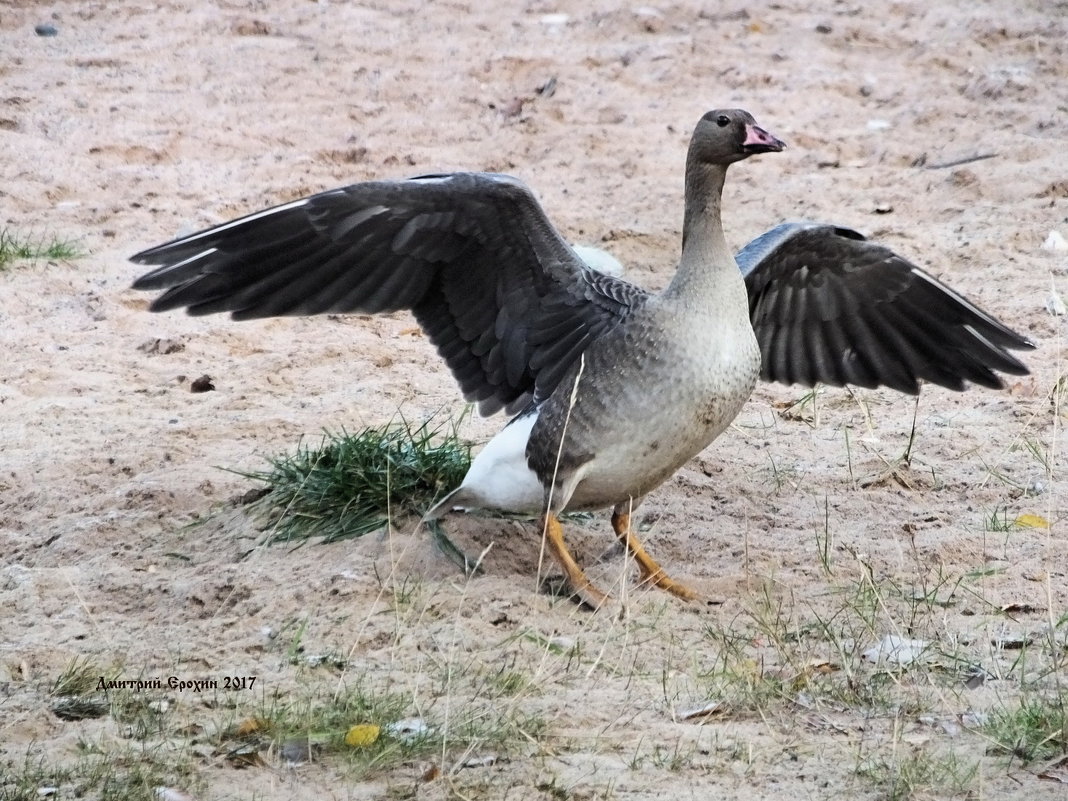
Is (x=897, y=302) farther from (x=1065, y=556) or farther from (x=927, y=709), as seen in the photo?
(x=927, y=709)

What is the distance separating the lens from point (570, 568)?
512 cm

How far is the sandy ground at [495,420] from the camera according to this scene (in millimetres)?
4477

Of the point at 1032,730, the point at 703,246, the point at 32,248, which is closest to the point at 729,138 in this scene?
the point at 703,246

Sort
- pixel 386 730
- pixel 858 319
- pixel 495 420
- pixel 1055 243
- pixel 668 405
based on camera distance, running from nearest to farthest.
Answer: pixel 386 730, pixel 668 405, pixel 858 319, pixel 495 420, pixel 1055 243

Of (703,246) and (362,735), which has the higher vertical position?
(703,246)

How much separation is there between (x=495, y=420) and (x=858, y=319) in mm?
1686

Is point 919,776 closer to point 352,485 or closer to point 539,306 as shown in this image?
point 539,306

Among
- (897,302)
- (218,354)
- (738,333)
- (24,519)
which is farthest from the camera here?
(218,354)

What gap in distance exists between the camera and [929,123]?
9664 millimetres

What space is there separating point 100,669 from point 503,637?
1.23 metres

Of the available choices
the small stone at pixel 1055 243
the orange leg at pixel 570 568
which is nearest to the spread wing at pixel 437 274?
the orange leg at pixel 570 568

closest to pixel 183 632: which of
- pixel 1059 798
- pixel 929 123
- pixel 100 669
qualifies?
pixel 100 669

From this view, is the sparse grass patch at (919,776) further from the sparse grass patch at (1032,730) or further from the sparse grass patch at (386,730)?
the sparse grass patch at (386,730)

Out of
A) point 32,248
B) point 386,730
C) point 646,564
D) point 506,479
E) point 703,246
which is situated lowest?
point 646,564
